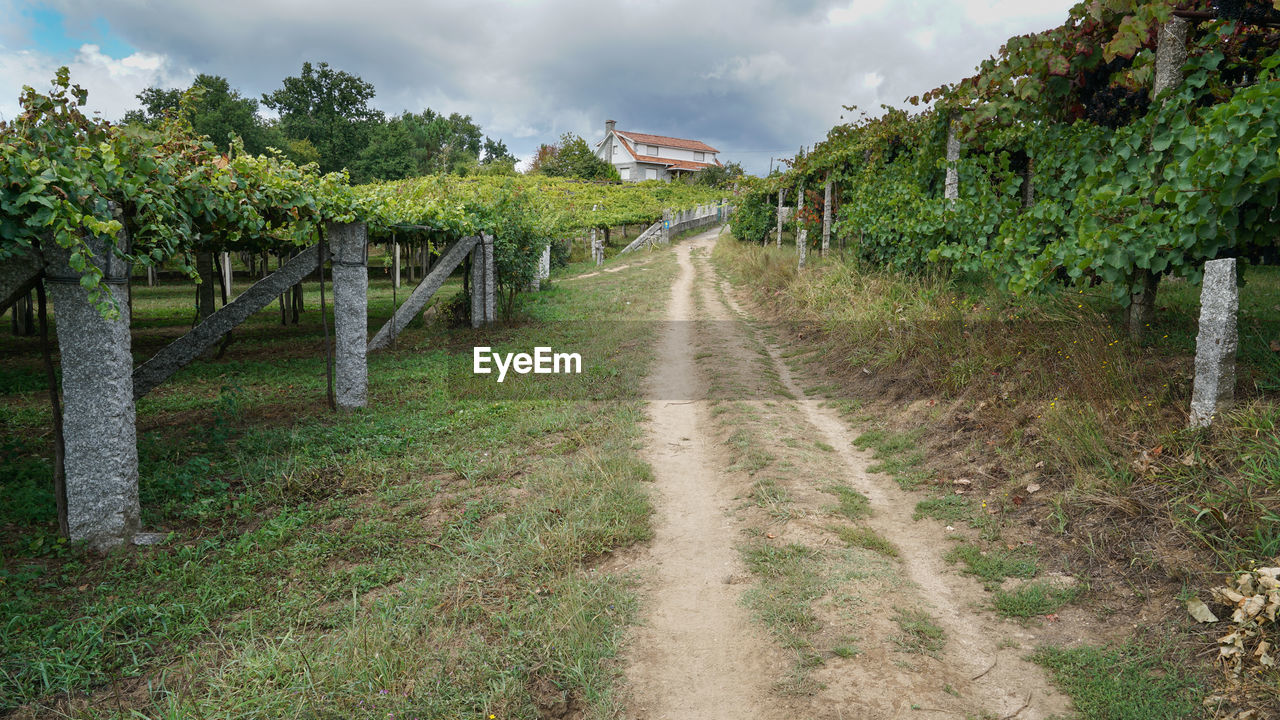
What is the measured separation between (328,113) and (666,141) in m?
32.3

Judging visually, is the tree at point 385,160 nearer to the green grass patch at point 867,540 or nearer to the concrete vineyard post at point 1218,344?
the green grass patch at point 867,540

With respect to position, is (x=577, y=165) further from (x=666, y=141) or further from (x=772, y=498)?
(x=772, y=498)

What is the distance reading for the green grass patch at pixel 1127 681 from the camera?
3.20 meters

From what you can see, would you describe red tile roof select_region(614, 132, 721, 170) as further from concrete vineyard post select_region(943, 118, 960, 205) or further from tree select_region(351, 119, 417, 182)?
concrete vineyard post select_region(943, 118, 960, 205)

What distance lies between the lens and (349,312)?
843cm

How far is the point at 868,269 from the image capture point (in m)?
12.5

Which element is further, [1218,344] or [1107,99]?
[1107,99]

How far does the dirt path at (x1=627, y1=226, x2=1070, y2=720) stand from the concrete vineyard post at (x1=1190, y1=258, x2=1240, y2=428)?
5.91ft

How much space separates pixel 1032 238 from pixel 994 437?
222 cm

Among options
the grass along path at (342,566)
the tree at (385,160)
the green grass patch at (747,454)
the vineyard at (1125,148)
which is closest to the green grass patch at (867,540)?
the green grass patch at (747,454)

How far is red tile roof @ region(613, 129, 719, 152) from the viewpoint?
70.0m

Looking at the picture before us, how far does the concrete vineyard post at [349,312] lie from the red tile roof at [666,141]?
2535 inches

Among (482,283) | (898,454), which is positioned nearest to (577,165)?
(482,283)

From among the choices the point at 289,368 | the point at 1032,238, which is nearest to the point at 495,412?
the point at 289,368
